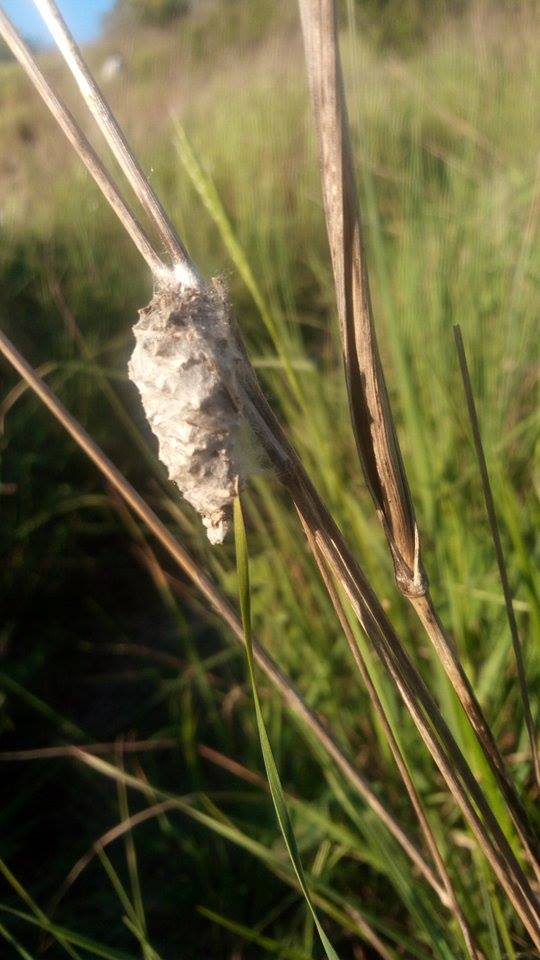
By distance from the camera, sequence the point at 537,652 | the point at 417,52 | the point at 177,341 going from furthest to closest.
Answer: the point at 417,52 → the point at 537,652 → the point at 177,341

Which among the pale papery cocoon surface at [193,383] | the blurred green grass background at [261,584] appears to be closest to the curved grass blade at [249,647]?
the pale papery cocoon surface at [193,383]

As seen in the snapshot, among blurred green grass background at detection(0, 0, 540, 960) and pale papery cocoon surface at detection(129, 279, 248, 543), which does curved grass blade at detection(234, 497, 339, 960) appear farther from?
blurred green grass background at detection(0, 0, 540, 960)

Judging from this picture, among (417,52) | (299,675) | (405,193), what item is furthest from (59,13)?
(417,52)

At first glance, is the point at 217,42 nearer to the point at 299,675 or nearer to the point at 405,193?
the point at 405,193

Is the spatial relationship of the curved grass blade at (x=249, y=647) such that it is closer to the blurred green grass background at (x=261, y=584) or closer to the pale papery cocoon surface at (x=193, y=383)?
the pale papery cocoon surface at (x=193, y=383)

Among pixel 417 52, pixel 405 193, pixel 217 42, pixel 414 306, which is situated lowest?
pixel 414 306

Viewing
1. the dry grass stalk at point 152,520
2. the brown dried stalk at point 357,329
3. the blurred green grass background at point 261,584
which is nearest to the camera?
the brown dried stalk at point 357,329

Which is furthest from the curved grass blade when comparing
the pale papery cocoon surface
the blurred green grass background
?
the blurred green grass background
